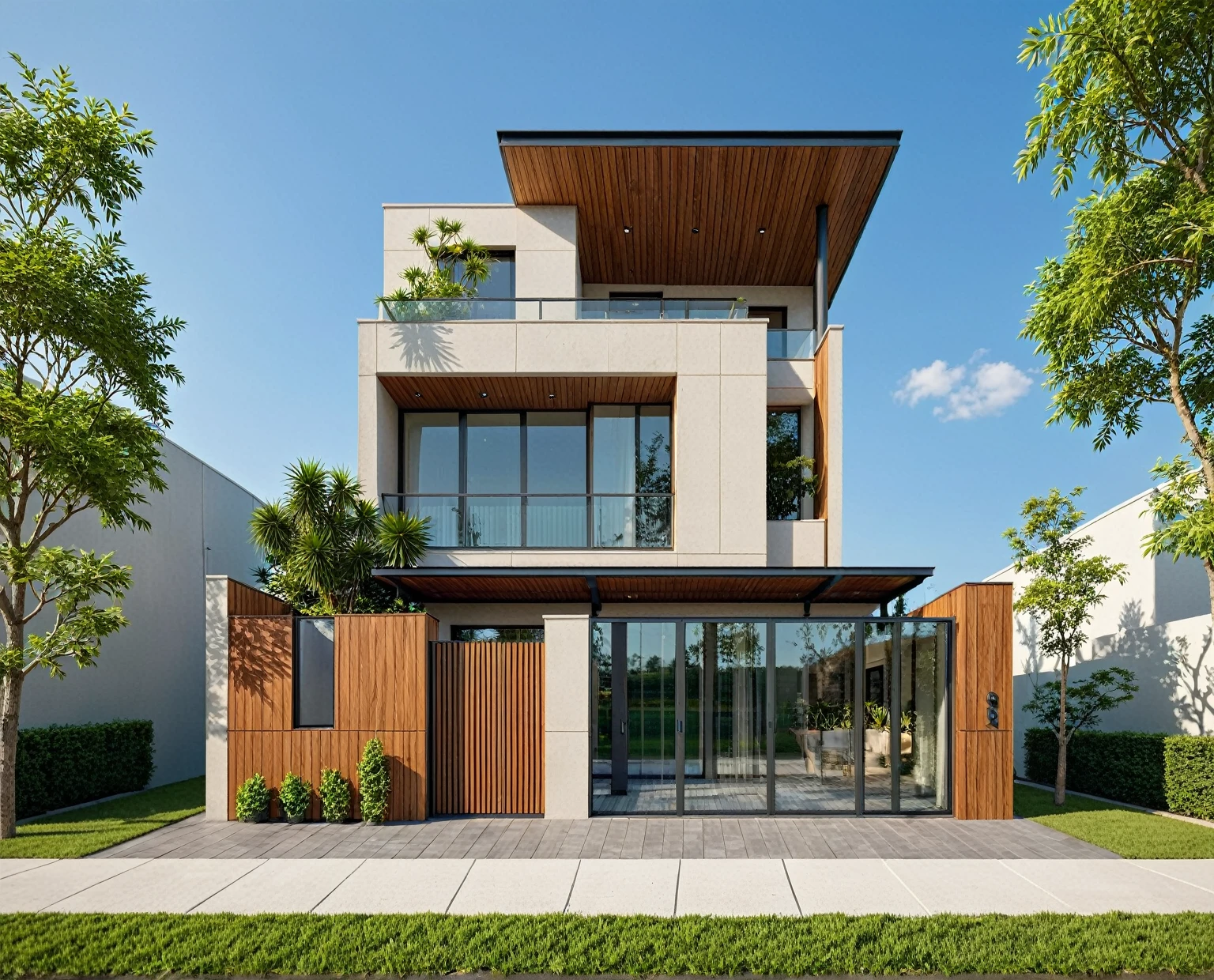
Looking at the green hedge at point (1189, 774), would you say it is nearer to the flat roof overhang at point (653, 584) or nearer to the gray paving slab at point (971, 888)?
the flat roof overhang at point (653, 584)

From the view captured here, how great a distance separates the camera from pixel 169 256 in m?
12.2

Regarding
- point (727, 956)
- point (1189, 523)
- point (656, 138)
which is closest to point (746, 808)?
point (727, 956)

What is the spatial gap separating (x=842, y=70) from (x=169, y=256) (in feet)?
37.3

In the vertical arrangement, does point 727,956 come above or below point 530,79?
below

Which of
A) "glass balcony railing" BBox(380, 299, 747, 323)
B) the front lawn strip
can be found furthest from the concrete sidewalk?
"glass balcony railing" BBox(380, 299, 747, 323)

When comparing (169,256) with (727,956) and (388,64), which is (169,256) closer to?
(388,64)

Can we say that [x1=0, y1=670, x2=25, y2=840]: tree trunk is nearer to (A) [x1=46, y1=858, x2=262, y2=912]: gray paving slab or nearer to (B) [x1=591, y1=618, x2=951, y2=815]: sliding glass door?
(A) [x1=46, y1=858, x2=262, y2=912]: gray paving slab

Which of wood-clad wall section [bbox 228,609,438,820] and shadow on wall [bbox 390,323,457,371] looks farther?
shadow on wall [bbox 390,323,457,371]

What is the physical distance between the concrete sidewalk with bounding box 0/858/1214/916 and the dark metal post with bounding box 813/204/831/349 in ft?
36.5

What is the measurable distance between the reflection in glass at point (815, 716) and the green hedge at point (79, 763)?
10539 mm

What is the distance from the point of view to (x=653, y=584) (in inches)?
559

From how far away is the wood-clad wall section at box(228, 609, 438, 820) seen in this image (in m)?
11.7

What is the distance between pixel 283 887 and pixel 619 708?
5.42 metres

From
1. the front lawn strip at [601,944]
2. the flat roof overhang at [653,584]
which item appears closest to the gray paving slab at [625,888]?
the front lawn strip at [601,944]
